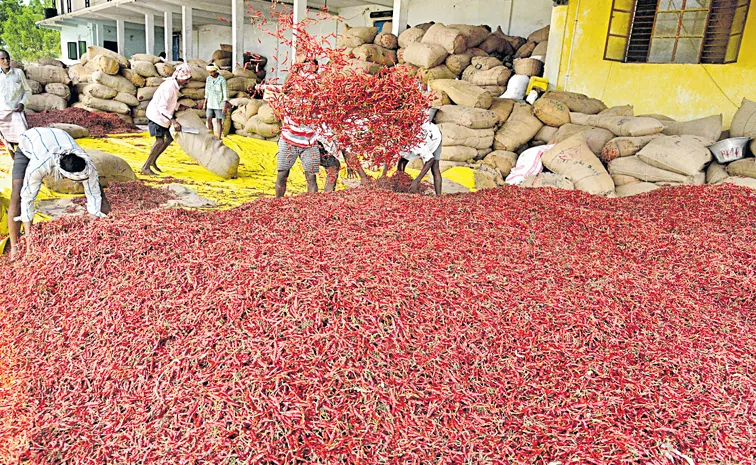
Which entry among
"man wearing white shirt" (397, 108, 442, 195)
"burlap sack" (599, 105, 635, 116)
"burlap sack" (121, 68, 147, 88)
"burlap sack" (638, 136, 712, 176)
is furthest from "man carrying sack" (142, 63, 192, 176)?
"burlap sack" (599, 105, 635, 116)

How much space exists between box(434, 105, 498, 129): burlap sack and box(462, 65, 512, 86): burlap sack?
3.37 ft

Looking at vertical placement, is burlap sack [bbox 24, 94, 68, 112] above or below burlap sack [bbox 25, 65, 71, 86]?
below

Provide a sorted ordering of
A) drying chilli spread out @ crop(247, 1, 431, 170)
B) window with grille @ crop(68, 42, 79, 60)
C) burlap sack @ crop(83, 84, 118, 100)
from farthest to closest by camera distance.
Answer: window with grille @ crop(68, 42, 79, 60) < burlap sack @ crop(83, 84, 118, 100) < drying chilli spread out @ crop(247, 1, 431, 170)

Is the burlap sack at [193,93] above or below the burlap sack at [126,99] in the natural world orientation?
above

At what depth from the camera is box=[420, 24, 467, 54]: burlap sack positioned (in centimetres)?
833

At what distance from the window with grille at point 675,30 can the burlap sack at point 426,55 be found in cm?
260

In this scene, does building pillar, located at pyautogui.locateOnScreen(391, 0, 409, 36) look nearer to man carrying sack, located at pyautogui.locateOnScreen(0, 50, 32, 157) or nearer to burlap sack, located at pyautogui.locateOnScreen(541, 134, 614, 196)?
burlap sack, located at pyautogui.locateOnScreen(541, 134, 614, 196)

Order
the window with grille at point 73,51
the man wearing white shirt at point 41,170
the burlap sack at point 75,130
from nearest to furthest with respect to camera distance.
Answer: the man wearing white shirt at point 41,170 → the burlap sack at point 75,130 → the window with grille at point 73,51

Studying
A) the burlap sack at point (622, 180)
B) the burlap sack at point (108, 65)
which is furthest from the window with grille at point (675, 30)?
the burlap sack at point (108, 65)

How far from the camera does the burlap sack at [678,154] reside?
18.9 ft

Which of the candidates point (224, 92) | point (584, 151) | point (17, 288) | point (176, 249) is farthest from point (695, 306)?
point (224, 92)

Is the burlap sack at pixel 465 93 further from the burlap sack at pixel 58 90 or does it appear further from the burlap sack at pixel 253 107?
the burlap sack at pixel 58 90

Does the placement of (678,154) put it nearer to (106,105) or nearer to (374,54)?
(374,54)

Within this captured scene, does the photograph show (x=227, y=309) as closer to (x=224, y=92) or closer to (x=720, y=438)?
(x=720, y=438)
